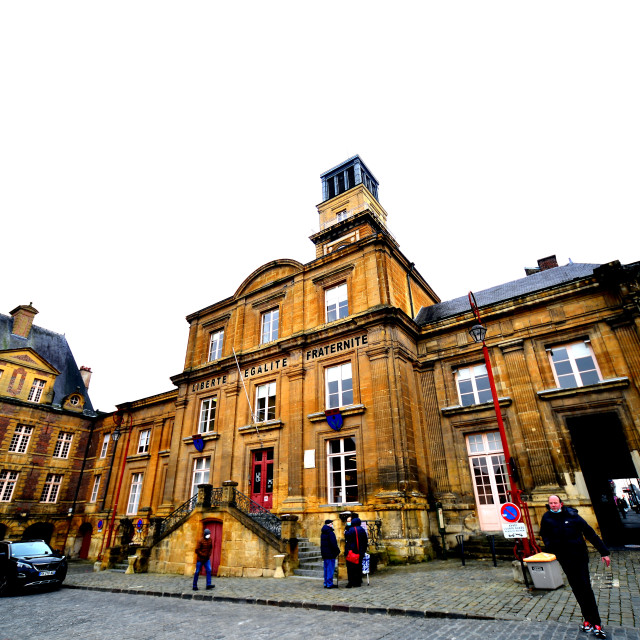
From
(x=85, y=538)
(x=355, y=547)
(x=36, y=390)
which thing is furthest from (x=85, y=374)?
(x=355, y=547)

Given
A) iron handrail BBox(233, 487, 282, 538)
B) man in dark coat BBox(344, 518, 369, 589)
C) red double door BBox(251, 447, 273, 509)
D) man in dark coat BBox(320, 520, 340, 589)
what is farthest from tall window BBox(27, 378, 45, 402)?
man in dark coat BBox(344, 518, 369, 589)

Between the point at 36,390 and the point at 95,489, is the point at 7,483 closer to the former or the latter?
the point at 95,489

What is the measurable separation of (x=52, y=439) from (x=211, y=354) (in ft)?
54.4

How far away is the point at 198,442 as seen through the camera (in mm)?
20094

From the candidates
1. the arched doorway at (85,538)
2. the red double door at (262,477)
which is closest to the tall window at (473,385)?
the red double door at (262,477)

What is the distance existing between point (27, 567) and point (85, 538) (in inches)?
725

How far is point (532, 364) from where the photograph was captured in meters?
14.8

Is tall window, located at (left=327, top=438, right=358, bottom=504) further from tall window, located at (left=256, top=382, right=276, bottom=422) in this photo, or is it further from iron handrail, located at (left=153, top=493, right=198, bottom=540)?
iron handrail, located at (left=153, top=493, right=198, bottom=540)

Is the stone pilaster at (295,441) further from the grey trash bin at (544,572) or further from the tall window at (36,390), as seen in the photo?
the tall window at (36,390)

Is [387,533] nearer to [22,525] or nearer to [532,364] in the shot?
[532,364]

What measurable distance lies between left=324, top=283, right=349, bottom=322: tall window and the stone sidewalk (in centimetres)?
1043

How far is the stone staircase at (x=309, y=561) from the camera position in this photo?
11492 mm

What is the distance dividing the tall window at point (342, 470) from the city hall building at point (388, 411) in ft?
0.19

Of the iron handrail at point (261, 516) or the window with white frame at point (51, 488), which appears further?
the window with white frame at point (51, 488)
